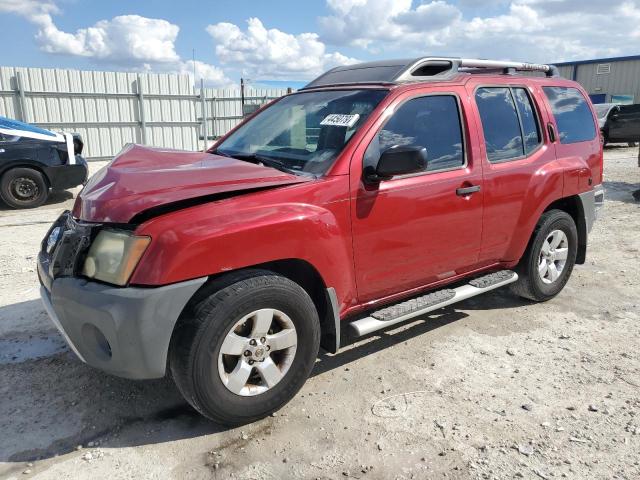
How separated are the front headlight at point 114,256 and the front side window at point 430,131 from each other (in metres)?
1.50

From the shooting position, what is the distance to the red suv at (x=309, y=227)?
8.45 ft

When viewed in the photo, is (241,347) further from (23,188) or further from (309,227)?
(23,188)

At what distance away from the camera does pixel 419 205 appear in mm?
3430

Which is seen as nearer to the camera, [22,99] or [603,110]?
[22,99]

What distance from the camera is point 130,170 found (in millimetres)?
2969

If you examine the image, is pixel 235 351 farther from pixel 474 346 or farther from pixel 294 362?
pixel 474 346

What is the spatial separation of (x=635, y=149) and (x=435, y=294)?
65.2 feet

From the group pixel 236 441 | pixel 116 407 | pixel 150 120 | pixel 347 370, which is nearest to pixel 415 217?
pixel 347 370

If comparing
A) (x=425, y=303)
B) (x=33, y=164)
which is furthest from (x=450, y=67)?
(x=33, y=164)

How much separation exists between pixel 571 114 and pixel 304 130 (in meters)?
2.66

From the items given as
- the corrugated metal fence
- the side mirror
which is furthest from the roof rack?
the corrugated metal fence

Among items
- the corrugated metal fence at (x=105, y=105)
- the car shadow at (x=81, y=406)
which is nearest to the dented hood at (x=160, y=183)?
the car shadow at (x=81, y=406)

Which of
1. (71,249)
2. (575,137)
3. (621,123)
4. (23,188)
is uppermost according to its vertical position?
(621,123)

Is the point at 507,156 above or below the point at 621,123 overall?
below
